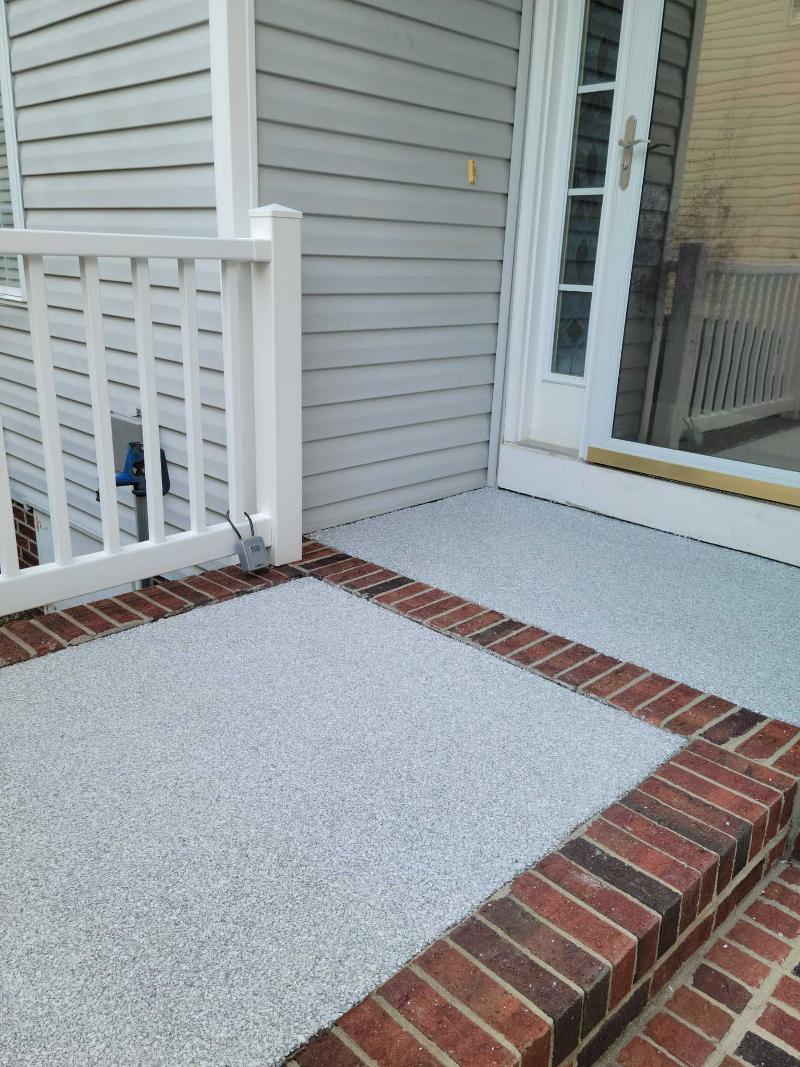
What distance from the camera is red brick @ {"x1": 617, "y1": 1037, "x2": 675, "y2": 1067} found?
1.29 meters

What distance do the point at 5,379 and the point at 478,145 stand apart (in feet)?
9.74

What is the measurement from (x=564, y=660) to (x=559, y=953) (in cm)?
97

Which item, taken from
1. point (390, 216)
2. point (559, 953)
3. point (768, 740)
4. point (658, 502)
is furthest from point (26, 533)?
point (559, 953)

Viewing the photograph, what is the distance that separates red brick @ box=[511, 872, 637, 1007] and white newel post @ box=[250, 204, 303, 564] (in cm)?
155

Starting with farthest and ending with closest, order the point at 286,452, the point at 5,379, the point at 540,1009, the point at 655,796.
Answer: the point at 5,379 < the point at 286,452 < the point at 655,796 < the point at 540,1009

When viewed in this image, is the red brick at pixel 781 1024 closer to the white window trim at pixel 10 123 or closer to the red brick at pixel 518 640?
the red brick at pixel 518 640

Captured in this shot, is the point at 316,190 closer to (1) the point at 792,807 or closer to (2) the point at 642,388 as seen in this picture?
(2) the point at 642,388

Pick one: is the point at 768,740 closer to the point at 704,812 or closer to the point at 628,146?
the point at 704,812

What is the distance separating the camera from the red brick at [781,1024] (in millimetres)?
1330

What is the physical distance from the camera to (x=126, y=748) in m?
1.71

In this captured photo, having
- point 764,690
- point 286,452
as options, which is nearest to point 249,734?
point 286,452

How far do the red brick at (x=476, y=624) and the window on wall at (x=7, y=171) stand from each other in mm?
3123

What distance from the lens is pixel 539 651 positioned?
86.0 inches

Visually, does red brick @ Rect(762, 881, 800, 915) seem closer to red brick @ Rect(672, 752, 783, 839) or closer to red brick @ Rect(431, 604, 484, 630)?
red brick @ Rect(672, 752, 783, 839)
